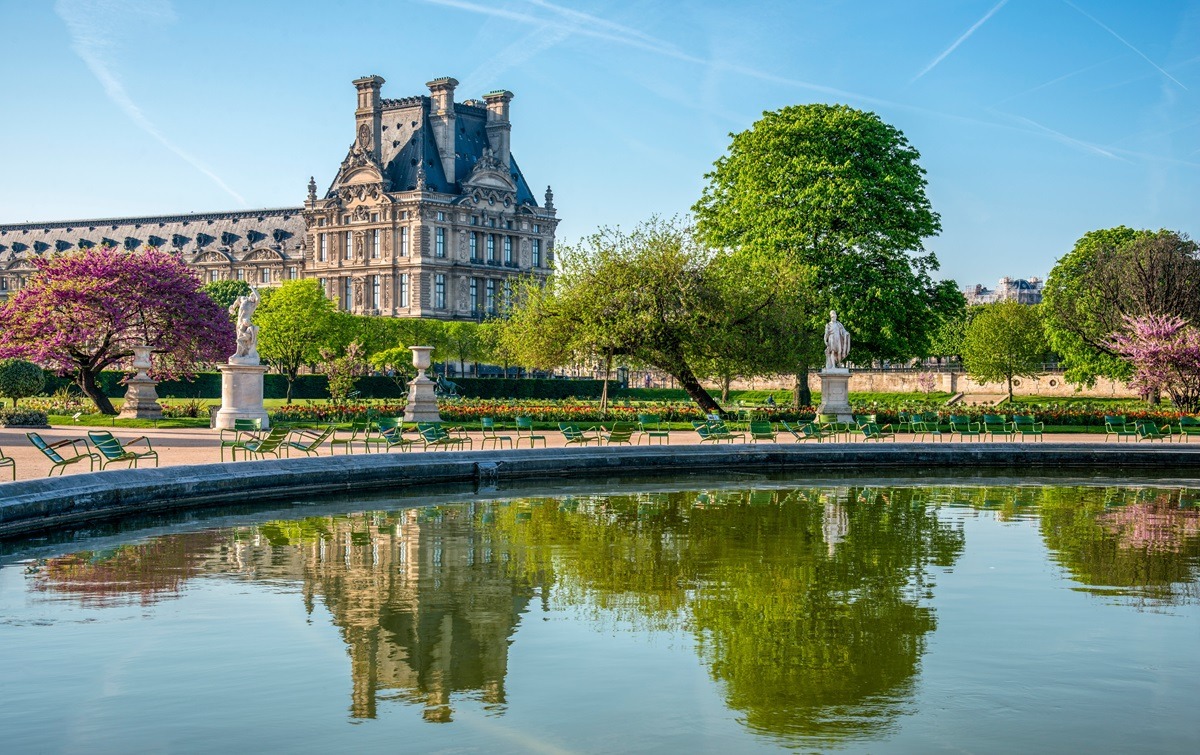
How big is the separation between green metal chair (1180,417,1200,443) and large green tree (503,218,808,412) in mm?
10505

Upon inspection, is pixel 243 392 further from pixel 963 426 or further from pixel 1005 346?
pixel 1005 346

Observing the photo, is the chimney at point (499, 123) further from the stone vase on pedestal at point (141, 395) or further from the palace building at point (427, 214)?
the stone vase on pedestal at point (141, 395)

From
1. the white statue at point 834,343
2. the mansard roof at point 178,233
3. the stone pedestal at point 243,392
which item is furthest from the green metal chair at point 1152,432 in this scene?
the mansard roof at point 178,233

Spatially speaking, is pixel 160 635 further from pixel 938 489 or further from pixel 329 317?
pixel 329 317

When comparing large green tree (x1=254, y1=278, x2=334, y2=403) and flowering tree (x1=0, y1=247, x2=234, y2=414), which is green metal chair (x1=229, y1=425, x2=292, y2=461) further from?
large green tree (x1=254, y1=278, x2=334, y2=403)

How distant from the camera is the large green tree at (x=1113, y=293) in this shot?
1941 inches

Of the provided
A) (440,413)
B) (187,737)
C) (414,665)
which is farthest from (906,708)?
(440,413)

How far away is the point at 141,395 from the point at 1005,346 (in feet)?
156

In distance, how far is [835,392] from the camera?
115 feet

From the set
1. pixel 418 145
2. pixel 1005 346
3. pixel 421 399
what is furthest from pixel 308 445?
pixel 418 145

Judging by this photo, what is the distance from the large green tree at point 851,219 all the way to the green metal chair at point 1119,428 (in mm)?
8166

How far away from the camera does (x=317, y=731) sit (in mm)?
7281

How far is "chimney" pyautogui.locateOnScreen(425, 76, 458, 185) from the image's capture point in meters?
102

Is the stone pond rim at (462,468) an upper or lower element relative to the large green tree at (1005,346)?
lower
